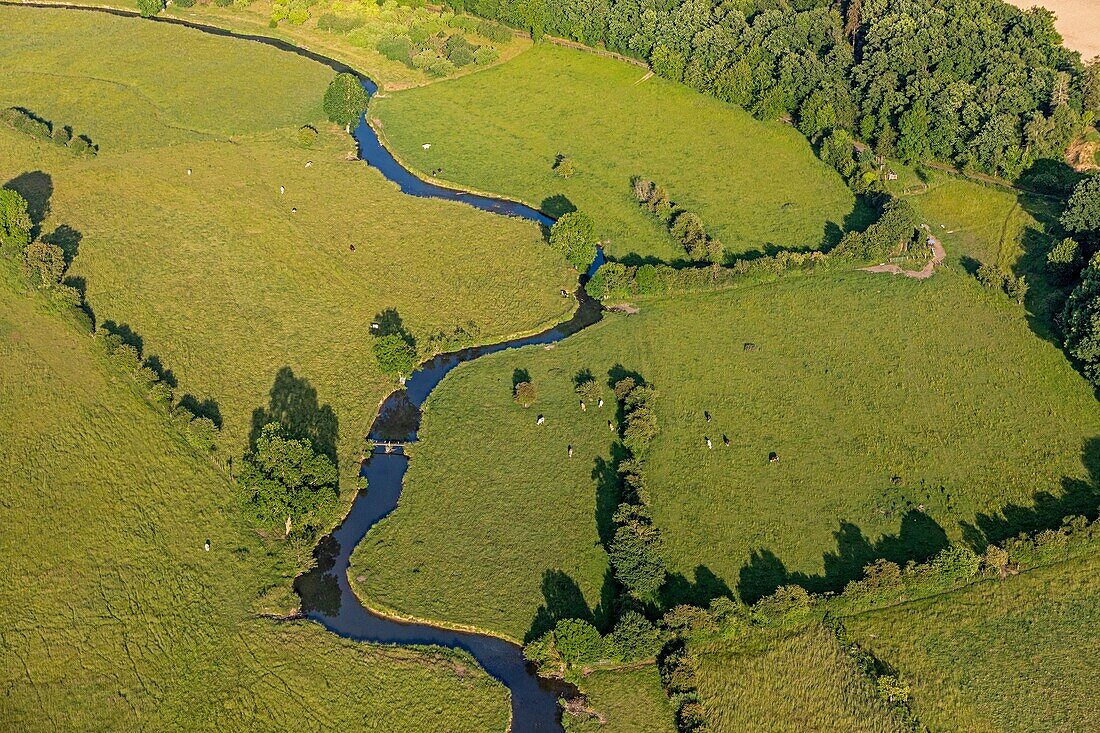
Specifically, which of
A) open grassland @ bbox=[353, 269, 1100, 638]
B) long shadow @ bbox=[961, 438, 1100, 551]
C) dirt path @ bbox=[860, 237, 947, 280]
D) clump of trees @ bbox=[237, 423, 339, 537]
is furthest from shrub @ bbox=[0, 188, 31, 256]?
long shadow @ bbox=[961, 438, 1100, 551]

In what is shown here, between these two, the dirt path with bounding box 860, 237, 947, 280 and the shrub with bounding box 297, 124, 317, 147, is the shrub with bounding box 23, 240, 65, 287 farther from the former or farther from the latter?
the dirt path with bounding box 860, 237, 947, 280

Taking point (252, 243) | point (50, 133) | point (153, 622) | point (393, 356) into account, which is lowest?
point (153, 622)

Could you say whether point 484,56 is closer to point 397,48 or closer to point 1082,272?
point 397,48

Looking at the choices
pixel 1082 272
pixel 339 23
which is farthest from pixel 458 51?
pixel 1082 272

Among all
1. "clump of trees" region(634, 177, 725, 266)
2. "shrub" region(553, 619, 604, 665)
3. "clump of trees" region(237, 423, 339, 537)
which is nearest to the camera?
"shrub" region(553, 619, 604, 665)

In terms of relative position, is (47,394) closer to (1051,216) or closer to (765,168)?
(765,168)

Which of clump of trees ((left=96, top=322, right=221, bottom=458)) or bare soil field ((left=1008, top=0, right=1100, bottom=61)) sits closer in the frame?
clump of trees ((left=96, top=322, right=221, bottom=458))

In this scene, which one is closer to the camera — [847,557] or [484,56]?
[847,557]

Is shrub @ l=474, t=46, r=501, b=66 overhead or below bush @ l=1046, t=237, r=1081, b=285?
overhead
